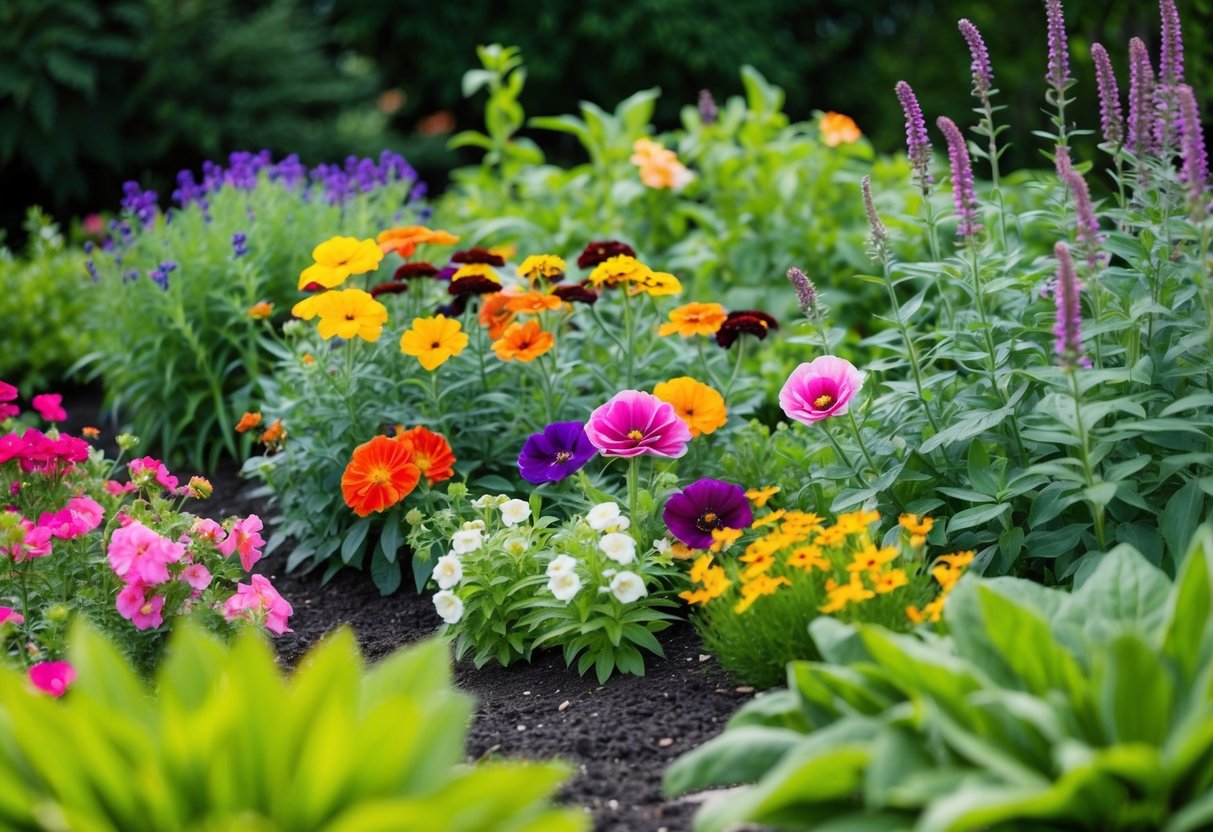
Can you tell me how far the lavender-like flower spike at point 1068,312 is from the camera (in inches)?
82.7

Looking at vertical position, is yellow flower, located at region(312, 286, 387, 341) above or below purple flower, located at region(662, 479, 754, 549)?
above

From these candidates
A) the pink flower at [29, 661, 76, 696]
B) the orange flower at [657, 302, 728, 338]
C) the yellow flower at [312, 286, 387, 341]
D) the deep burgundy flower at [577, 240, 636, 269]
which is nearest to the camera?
the pink flower at [29, 661, 76, 696]

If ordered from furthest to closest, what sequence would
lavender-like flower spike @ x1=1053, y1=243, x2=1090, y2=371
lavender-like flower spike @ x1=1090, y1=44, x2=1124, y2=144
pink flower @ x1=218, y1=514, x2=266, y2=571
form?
pink flower @ x1=218, y1=514, x2=266, y2=571, lavender-like flower spike @ x1=1090, y1=44, x2=1124, y2=144, lavender-like flower spike @ x1=1053, y1=243, x2=1090, y2=371

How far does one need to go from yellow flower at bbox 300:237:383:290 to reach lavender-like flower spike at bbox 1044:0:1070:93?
5.99 ft

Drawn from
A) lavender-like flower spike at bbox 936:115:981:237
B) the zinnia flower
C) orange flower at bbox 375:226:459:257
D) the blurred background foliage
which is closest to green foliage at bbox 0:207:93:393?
orange flower at bbox 375:226:459:257

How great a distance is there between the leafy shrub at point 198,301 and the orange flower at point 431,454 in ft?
3.92

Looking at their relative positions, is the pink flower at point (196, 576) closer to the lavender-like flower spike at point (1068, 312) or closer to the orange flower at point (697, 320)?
the orange flower at point (697, 320)

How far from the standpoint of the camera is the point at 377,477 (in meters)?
3.26

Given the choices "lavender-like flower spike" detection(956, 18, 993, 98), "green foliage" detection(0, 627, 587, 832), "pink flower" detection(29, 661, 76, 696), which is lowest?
"pink flower" detection(29, 661, 76, 696)

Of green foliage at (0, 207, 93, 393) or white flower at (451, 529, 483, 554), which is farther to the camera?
green foliage at (0, 207, 93, 393)

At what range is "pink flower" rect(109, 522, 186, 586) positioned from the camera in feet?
8.38

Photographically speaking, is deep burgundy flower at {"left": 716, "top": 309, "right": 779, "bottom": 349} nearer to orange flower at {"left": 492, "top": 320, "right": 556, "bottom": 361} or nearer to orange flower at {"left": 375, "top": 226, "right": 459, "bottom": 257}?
orange flower at {"left": 492, "top": 320, "right": 556, "bottom": 361}

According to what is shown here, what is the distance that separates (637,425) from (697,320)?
21.7 inches

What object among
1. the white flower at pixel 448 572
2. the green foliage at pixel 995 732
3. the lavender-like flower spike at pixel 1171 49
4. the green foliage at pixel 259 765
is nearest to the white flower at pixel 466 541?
the white flower at pixel 448 572
